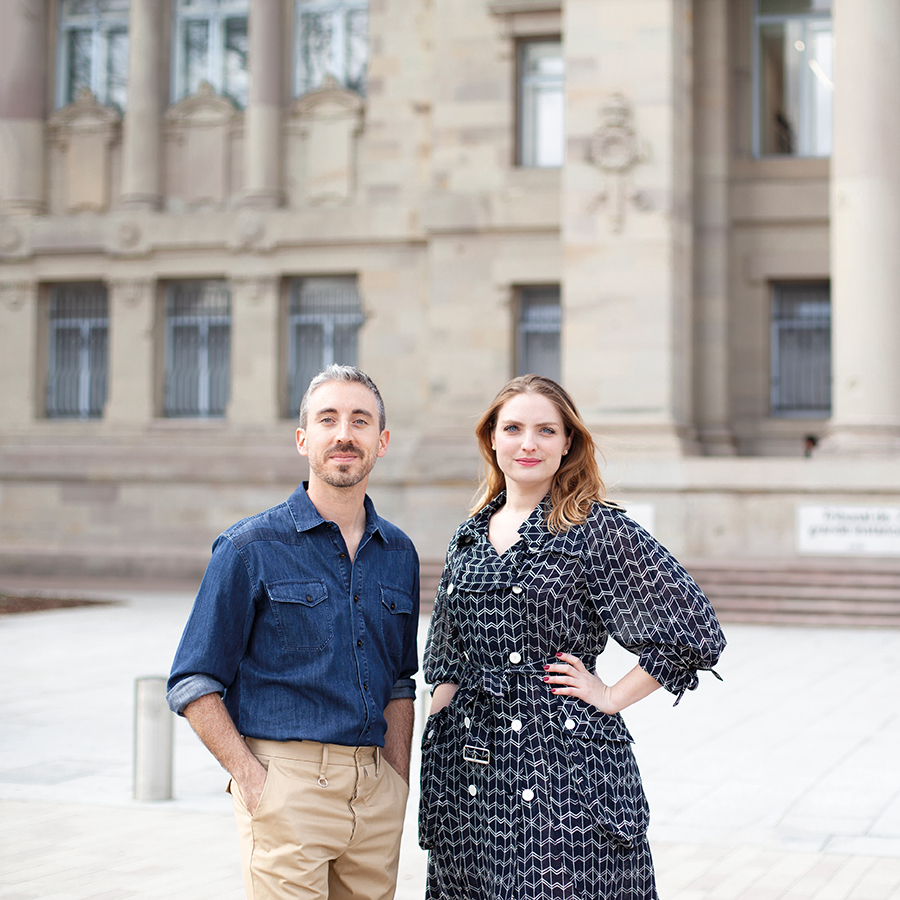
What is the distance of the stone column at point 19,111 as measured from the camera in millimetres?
24281

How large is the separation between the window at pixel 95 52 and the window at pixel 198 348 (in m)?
3.91

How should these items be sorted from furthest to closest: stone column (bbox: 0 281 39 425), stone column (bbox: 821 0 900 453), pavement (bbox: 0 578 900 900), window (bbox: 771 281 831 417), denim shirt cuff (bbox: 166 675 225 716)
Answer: stone column (bbox: 0 281 39 425) < window (bbox: 771 281 831 417) < stone column (bbox: 821 0 900 453) < pavement (bbox: 0 578 900 900) < denim shirt cuff (bbox: 166 675 225 716)

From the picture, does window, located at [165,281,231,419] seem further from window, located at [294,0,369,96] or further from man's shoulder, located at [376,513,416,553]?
man's shoulder, located at [376,513,416,553]

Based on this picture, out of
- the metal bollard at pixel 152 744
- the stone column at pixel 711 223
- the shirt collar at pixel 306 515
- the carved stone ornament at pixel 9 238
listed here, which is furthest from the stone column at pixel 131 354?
the shirt collar at pixel 306 515

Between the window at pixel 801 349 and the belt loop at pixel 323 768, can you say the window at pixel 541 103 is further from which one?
the belt loop at pixel 323 768

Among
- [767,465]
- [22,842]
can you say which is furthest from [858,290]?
[22,842]

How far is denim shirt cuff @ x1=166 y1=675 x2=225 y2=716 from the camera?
3.18m

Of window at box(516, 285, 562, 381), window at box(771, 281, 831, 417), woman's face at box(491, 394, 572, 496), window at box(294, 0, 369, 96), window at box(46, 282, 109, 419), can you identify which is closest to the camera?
woman's face at box(491, 394, 572, 496)

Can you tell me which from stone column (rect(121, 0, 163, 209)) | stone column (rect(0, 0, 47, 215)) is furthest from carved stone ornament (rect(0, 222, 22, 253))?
stone column (rect(121, 0, 163, 209))

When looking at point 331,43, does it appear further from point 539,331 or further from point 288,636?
point 288,636

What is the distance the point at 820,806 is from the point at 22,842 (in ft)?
13.5

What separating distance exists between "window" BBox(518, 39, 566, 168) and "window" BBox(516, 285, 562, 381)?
221cm

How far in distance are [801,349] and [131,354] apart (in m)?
11.6

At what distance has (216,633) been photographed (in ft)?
10.6
